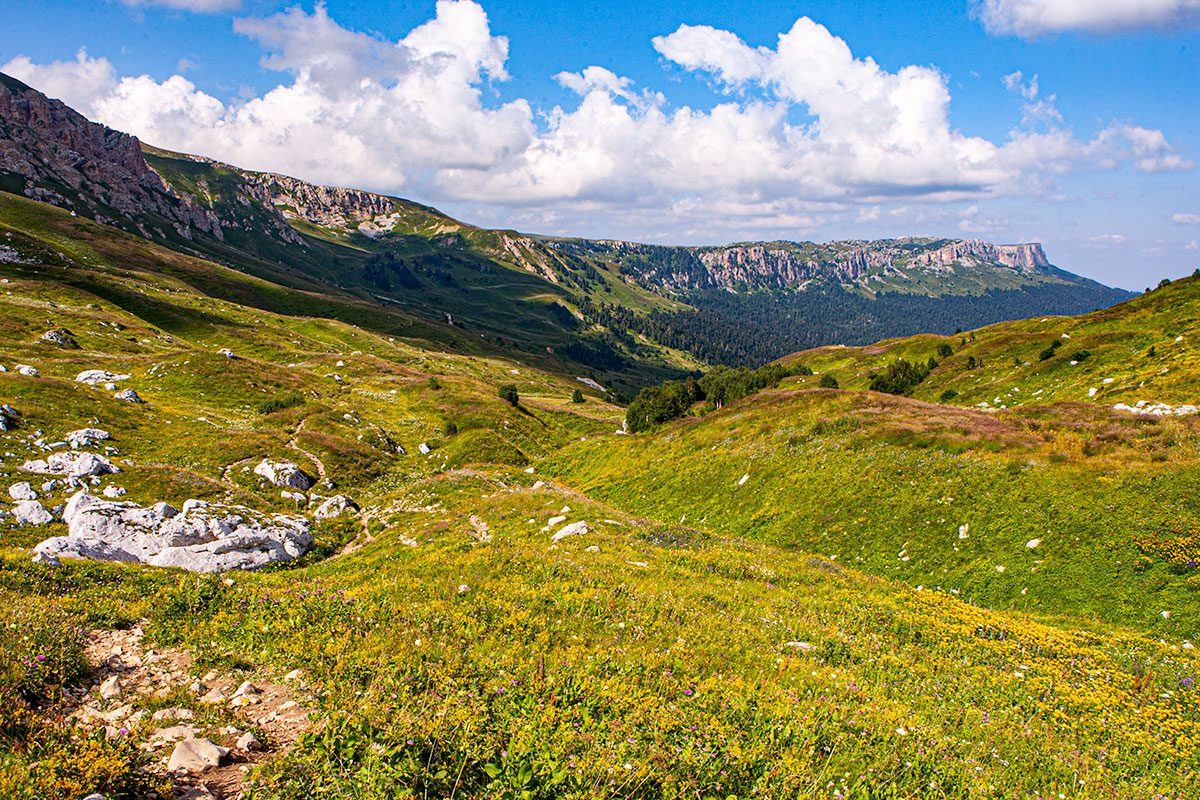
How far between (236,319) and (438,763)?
160923mm

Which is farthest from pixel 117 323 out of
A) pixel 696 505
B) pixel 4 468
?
pixel 696 505

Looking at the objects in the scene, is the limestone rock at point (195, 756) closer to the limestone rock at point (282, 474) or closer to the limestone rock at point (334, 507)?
the limestone rock at point (334, 507)

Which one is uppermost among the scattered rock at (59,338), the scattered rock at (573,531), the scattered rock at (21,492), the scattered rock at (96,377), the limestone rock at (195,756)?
the scattered rock at (59,338)

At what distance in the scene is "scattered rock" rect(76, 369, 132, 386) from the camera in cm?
5512

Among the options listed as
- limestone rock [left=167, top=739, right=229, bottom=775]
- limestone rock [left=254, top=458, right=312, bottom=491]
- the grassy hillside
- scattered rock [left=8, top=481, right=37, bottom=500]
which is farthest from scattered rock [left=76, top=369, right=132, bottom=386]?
limestone rock [left=167, top=739, right=229, bottom=775]

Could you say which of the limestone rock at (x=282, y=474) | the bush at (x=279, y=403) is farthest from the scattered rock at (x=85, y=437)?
the bush at (x=279, y=403)

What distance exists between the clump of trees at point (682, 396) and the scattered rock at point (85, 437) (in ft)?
206

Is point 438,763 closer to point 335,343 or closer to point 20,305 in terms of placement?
point 20,305

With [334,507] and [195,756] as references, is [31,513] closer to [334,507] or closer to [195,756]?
[334,507]

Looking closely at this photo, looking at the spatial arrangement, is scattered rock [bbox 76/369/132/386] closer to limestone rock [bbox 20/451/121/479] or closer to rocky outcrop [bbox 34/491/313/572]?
limestone rock [bbox 20/451/121/479]

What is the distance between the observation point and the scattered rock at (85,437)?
1323 inches

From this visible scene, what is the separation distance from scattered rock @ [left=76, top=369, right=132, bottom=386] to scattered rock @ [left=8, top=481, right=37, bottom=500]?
37109 millimetres

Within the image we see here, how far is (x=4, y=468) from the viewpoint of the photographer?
91.0 ft

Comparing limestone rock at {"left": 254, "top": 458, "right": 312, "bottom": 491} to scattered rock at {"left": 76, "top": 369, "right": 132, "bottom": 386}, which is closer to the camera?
limestone rock at {"left": 254, "top": 458, "right": 312, "bottom": 491}
